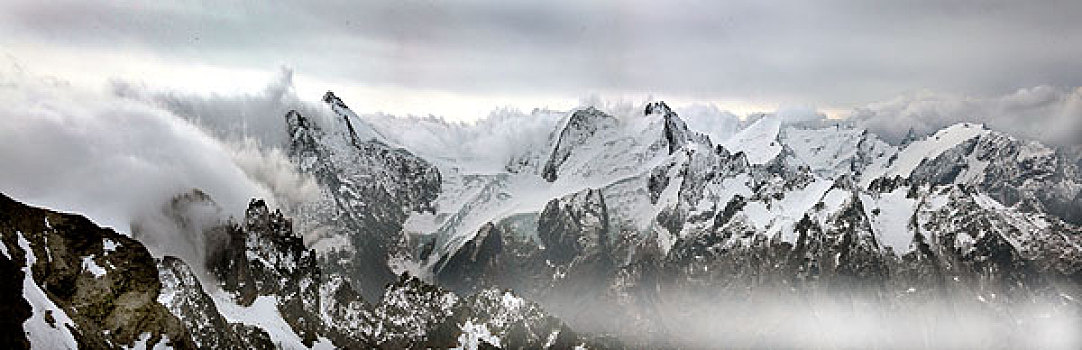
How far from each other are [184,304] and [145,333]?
66.4m

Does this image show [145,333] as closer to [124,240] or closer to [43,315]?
[124,240]

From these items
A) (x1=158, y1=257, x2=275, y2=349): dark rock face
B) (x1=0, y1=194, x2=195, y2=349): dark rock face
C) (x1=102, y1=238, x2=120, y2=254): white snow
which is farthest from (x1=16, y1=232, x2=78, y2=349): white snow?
(x1=158, y1=257, x2=275, y2=349): dark rock face

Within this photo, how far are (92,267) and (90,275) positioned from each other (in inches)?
38.1

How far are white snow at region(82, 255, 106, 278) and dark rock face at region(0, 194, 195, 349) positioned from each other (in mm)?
105

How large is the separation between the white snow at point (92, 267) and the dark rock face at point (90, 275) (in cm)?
11

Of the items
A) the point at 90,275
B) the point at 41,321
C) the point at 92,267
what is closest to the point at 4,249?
the point at 41,321

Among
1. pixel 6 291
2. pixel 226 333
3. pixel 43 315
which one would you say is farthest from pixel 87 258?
pixel 226 333

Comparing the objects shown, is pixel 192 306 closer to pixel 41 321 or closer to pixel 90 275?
pixel 90 275

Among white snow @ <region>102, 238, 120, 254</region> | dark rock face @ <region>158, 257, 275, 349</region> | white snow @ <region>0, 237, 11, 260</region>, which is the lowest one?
dark rock face @ <region>158, 257, 275, 349</region>

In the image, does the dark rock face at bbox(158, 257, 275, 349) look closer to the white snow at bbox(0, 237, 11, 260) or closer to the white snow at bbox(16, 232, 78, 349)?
the white snow at bbox(16, 232, 78, 349)

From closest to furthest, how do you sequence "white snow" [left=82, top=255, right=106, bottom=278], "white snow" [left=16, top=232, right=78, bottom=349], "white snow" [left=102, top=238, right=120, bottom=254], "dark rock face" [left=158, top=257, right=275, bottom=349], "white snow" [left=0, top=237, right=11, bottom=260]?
1. "white snow" [left=16, top=232, right=78, bottom=349]
2. "white snow" [left=0, top=237, right=11, bottom=260]
3. "white snow" [left=82, top=255, right=106, bottom=278]
4. "white snow" [left=102, top=238, right=120, bottom=254]
5. "dark rock face" [left=158, top=257, right=275, bottom=349]

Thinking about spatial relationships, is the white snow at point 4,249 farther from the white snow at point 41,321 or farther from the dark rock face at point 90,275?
the white snow at point 41,321

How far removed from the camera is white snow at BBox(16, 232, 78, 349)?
3184 inches

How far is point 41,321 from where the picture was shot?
83.7m
